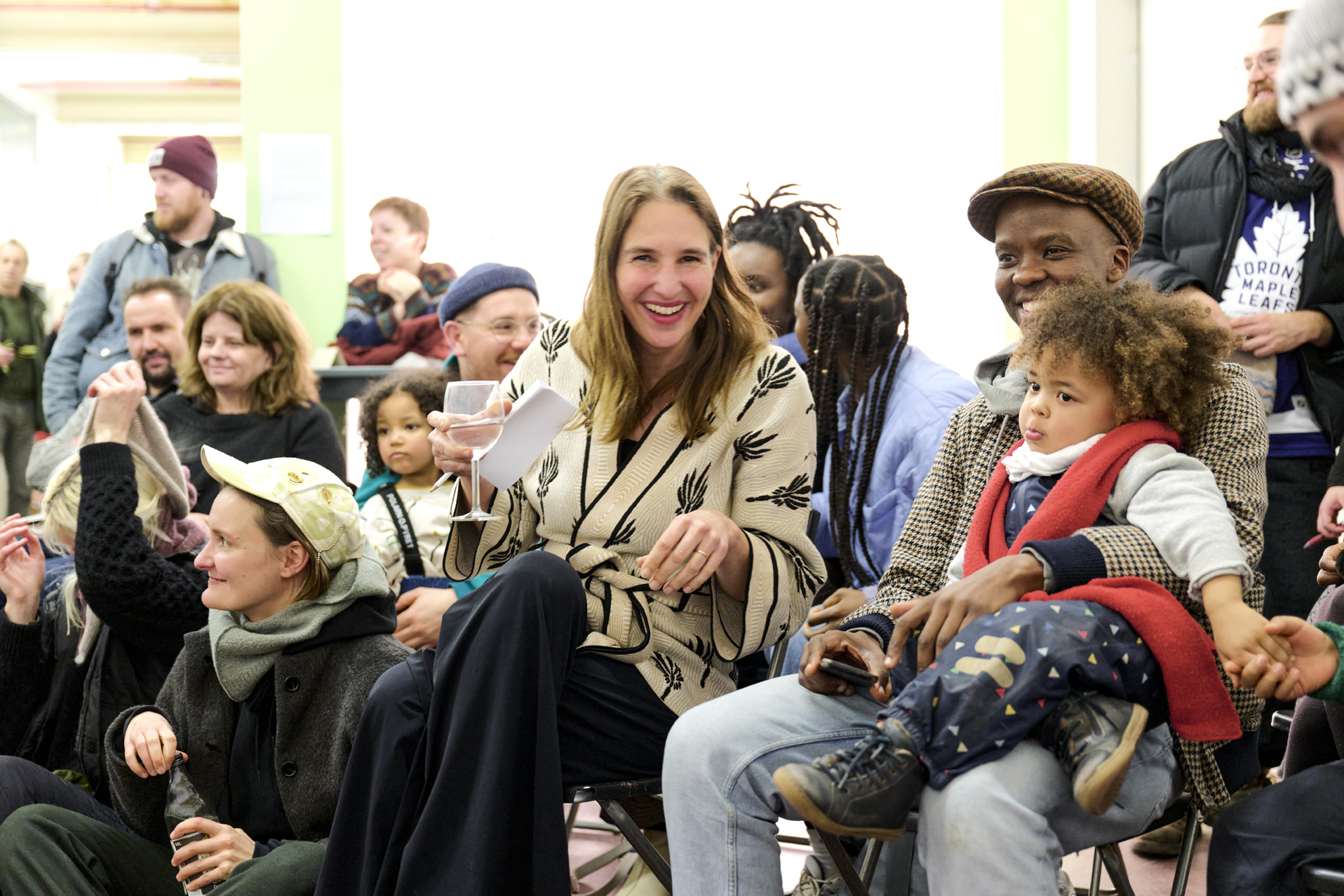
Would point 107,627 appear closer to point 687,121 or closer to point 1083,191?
point 1083,191

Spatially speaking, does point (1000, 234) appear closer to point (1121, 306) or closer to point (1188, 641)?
point (1121, 306)

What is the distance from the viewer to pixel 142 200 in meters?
13.7

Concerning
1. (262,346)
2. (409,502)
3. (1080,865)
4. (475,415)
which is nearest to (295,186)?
(262,346)

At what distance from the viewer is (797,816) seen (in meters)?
1.70

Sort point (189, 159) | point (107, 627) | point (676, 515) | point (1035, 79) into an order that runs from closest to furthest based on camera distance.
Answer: point (676, 515) → point (107, 627) → point (189, 159) → point (1035, 79)

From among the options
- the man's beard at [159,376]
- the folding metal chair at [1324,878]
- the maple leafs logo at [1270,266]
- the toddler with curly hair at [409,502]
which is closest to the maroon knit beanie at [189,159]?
the man's beard at [159,376]

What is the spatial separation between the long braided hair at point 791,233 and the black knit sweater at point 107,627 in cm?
210

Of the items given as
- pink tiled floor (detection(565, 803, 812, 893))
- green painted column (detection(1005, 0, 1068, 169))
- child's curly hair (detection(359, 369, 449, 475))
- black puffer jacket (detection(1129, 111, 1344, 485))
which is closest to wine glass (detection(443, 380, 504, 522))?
pink tiled floor (detection(565, 803, 812, 893))

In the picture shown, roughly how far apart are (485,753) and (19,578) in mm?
1489

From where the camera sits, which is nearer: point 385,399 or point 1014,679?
point 1014,679

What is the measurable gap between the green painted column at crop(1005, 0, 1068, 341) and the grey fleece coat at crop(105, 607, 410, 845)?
221 inches

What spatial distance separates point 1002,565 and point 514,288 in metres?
2.32

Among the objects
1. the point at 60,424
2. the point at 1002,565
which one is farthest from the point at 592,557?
the point at 60,424

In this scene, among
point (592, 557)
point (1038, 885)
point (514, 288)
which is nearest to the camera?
point (1038, 885)
